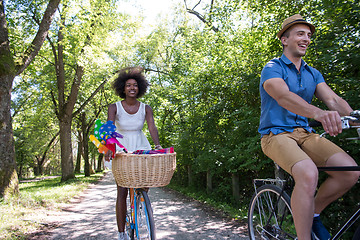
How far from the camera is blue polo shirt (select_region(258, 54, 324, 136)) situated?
2.47 m

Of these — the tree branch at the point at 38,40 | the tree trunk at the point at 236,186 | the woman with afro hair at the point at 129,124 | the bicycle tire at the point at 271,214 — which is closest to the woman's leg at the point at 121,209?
the woman with afro hair at the point at 129,124

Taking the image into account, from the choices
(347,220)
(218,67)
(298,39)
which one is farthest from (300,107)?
(218,67)

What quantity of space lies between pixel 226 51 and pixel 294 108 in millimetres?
6551

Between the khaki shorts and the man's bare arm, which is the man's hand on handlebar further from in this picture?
the khaki shorts

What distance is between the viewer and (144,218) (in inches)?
120

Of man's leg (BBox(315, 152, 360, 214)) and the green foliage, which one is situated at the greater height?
the green foliage

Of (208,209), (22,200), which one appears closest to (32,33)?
(22,200)

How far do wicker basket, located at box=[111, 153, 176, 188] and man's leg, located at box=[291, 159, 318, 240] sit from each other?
1226 millimetres

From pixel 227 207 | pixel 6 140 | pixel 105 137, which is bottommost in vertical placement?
pixel 227 207

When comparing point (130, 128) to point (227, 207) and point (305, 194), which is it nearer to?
point (305, 194)

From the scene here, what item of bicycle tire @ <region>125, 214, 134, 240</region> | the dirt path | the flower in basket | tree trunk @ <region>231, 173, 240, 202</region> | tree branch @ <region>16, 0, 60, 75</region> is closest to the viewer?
the flower in basket

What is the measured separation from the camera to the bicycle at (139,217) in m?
2.86

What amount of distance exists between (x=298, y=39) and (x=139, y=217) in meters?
2.46

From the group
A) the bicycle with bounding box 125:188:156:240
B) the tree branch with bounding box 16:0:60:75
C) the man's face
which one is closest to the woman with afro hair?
the bicycle with bounding box 125:188:156:240
